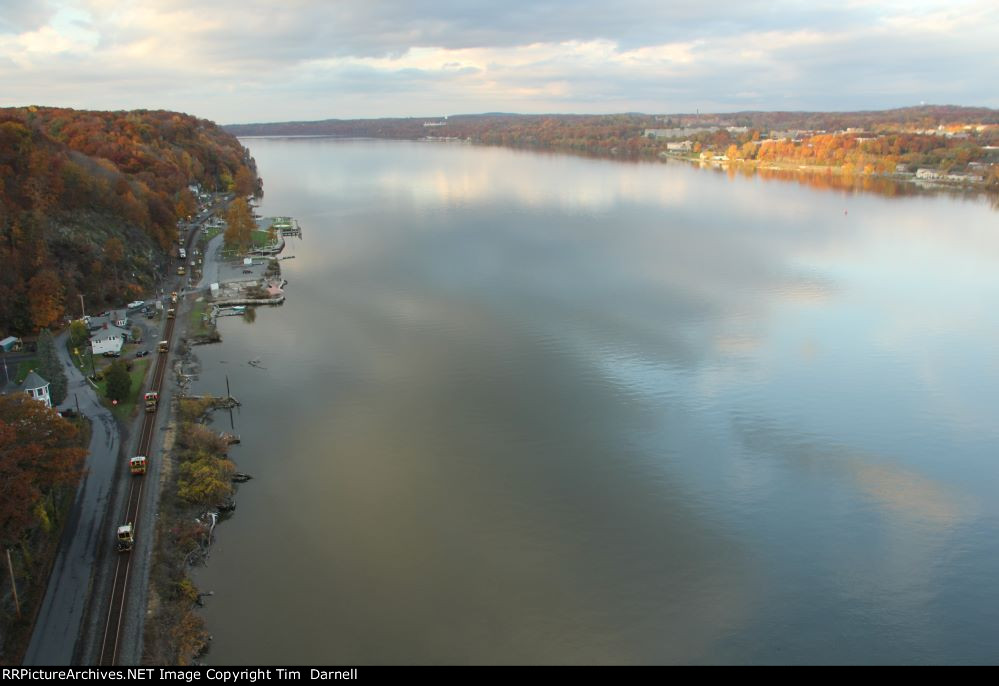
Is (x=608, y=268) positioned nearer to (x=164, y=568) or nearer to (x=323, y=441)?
(x=323, y=441)

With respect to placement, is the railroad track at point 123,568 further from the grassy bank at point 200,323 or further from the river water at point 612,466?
the grassy bank at point 200,323

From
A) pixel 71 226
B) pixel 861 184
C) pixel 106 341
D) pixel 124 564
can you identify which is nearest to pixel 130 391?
pixel 106 341

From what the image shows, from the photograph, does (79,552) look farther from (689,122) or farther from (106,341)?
(689,122)

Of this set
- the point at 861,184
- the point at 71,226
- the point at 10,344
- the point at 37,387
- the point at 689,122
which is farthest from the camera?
the point at 689,122

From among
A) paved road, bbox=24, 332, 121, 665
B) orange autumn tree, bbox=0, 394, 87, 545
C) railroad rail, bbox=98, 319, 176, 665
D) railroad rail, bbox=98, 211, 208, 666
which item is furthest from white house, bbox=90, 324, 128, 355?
orange autumn tree, bbox=0, 394, 87, 545

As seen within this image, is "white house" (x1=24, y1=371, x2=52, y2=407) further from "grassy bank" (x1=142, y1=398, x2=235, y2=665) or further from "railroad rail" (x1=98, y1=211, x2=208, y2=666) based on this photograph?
"grassy bank" (x1=142, y1=398, x2=235, y2=665)
